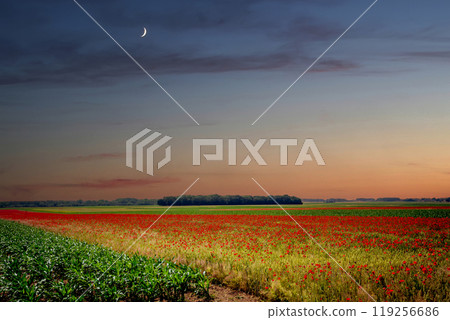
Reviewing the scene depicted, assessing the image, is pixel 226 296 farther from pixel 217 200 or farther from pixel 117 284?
pixel 217 200

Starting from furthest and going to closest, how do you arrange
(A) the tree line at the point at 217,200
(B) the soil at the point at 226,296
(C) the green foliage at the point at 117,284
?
1. (A) the tree line at the point at 217,200
2. (B) the soil at the point at 226,296
3. (C) the green foliage at the point at 117,284

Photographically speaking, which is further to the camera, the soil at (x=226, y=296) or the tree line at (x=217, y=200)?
the tree line at (x=217, y=200)

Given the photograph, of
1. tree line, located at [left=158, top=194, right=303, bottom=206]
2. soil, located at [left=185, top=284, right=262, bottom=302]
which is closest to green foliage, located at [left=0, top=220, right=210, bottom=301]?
soil, located at [left=185, top=284, right=262, bottom=302]

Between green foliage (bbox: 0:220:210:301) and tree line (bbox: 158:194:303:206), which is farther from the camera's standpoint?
tree line (bbox: 158:194:303:206)

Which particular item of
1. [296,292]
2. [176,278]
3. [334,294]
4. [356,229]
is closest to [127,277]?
[176,278]

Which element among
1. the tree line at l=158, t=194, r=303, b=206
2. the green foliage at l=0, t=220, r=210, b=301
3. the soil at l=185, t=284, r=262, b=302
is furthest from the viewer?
the tree line at l=158, t=194, r=303, b=206

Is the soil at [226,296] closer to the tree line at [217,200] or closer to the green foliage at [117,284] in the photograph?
the green foliage at [117,284]

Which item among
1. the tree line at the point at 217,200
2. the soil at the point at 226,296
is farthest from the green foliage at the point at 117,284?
the tree line at the point at 217,200

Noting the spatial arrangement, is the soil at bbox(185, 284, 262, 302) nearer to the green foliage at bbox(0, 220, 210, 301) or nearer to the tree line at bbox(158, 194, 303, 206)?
the green foliage at bbox(0, 220, 210, 301)

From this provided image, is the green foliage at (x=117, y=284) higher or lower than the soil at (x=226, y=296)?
higher

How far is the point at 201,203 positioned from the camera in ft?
461

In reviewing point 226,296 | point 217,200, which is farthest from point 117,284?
point 217,200

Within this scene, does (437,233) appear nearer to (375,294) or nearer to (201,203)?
(375,294)

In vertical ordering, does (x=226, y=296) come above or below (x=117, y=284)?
below
